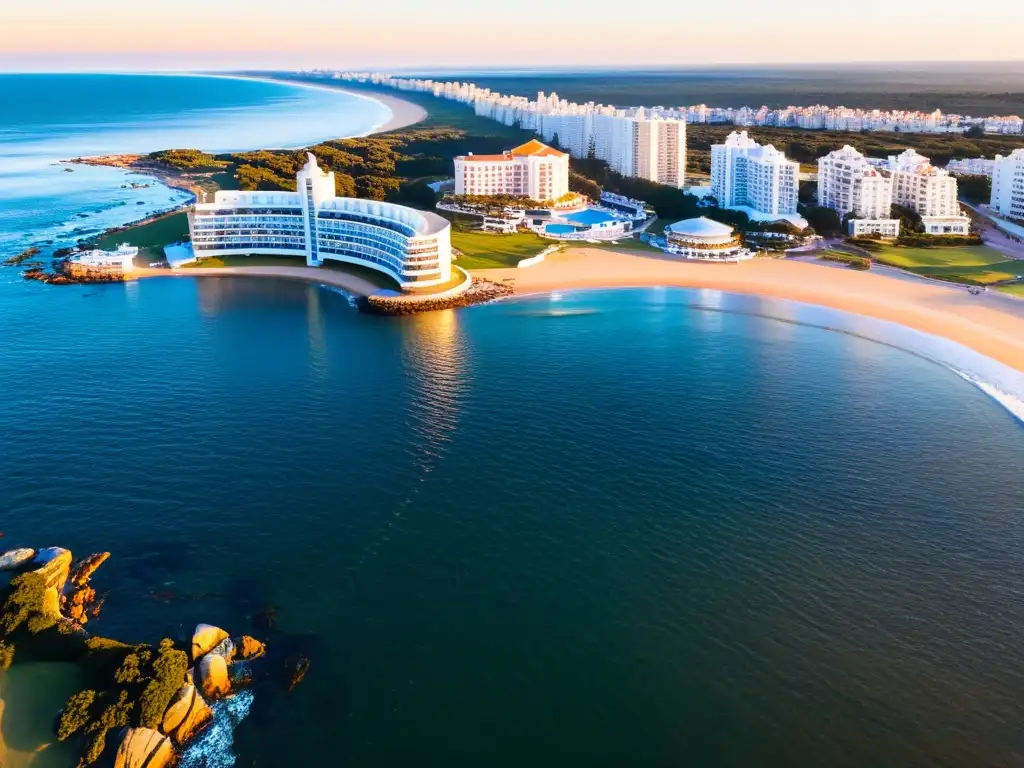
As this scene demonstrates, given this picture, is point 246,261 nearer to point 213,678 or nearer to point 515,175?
point 515,175

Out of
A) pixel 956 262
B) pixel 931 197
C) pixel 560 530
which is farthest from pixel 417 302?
pixel 931 197

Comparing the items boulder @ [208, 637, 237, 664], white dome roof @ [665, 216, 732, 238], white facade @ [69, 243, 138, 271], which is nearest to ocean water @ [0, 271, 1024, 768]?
boulder @ [208, 637, 237, 664]

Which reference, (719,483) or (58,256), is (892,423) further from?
(58,256)

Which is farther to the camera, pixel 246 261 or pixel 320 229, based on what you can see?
pixel 246 261

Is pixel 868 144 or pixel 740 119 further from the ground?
pixel 740 119

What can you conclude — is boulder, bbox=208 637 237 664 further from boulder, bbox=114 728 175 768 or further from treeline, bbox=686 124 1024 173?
treeline, bbox=686 124 1024 173

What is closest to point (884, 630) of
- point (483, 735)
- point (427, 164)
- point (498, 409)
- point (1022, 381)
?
point (483, 735)

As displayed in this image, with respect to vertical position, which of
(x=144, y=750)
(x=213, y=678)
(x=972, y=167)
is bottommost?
(x=144, y=750)
